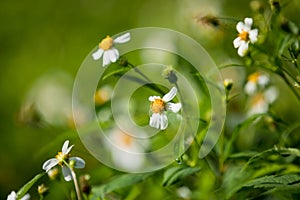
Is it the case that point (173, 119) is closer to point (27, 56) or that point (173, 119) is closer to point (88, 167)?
point (88, 167)

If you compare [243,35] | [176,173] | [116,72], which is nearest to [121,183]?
[176,173]

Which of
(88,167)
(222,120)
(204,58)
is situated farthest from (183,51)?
(88,167)

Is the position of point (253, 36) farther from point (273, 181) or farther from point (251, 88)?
point (251, 88)

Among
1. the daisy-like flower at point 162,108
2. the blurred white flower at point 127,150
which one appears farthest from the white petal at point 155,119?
the blurred white flower at point 127,150

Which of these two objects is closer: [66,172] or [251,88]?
[66,172]

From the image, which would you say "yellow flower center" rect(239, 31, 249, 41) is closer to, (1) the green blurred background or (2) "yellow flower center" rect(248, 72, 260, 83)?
(2) "yellow flower center" rect(248, 72, 260, 83)

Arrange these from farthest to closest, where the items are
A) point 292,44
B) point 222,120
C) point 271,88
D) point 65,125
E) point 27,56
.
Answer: point 27,56, point 65,125, point 271,88, point 222,120, point 292,44
